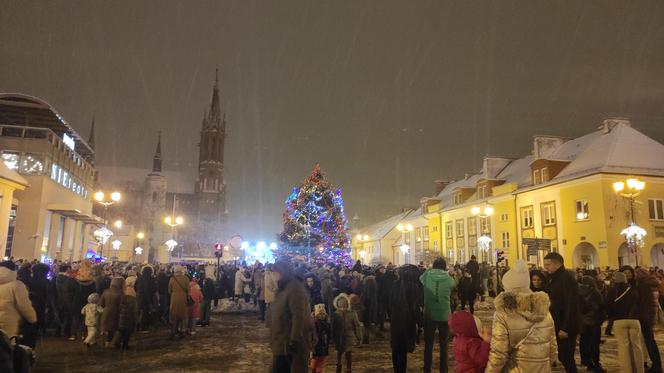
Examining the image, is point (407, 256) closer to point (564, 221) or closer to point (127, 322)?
point (564, 221)

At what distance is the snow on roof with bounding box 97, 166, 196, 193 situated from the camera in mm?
118250

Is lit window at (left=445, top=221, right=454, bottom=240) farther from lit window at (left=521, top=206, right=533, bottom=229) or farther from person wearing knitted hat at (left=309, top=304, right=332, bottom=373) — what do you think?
person wearing knitted hat at (left=309, top=304, right=332, bottom=373)

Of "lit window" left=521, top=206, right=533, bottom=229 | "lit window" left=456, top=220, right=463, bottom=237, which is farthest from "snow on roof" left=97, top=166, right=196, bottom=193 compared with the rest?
"lit window" left=521, top=206, right=533, bottom=229

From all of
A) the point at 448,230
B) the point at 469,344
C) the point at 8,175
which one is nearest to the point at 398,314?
the point at 469,344

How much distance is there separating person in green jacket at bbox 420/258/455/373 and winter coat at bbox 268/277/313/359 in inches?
129

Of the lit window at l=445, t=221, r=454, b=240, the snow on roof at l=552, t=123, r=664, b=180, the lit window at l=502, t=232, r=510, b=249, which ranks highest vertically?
the snow on roof at l=552, t=123, r=664, b=180

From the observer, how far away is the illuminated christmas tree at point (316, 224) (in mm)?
36688

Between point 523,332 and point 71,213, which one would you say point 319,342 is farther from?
point 71,213

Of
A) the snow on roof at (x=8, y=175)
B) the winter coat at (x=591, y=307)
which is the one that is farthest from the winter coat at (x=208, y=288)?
the snow on roof at (x=8, y=175)

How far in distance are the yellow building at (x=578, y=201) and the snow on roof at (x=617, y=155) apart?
6 centimetres

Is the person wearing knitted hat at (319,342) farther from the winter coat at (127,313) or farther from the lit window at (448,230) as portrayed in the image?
the lit window at (448,230)

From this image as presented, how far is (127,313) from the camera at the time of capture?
11727 mm

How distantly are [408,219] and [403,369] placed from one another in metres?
55.7

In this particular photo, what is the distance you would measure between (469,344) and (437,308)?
3.90m
